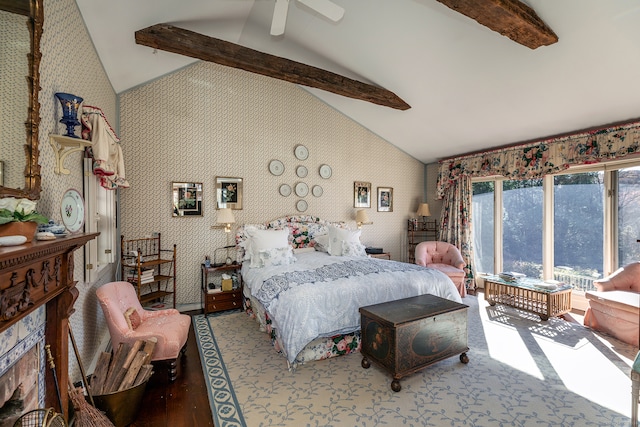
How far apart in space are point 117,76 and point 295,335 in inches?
138

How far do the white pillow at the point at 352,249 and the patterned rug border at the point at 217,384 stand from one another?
2086mm

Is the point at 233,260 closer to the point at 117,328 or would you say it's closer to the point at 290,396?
the point at 117,328

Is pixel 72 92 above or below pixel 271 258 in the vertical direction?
above

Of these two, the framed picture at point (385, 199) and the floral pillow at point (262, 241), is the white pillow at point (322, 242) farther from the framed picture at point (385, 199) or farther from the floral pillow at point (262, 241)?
the framed picture at point (385, 199)

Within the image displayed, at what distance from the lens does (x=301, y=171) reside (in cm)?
494

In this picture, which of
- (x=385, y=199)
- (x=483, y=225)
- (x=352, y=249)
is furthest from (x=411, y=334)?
(x=483, y=225)

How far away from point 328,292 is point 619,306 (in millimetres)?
3184

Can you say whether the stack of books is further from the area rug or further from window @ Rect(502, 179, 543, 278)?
window @ Rect(502, 179, 543, 278)

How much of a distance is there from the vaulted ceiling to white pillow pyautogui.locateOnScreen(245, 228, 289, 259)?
245cm

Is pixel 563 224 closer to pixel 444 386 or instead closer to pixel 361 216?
pixel 361 216

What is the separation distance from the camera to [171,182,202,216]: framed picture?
4.04 m

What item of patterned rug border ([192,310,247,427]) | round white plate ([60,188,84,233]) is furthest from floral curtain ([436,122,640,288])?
round white plate ([60,188,84,233])

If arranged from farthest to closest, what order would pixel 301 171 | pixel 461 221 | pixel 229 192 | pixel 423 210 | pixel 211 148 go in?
1. pixel 423 210
2. pixel 461 221
3. pixel 301 171
4. pixel 229 192
5. pixel 211 148

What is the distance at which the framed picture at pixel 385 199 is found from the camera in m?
5.77
